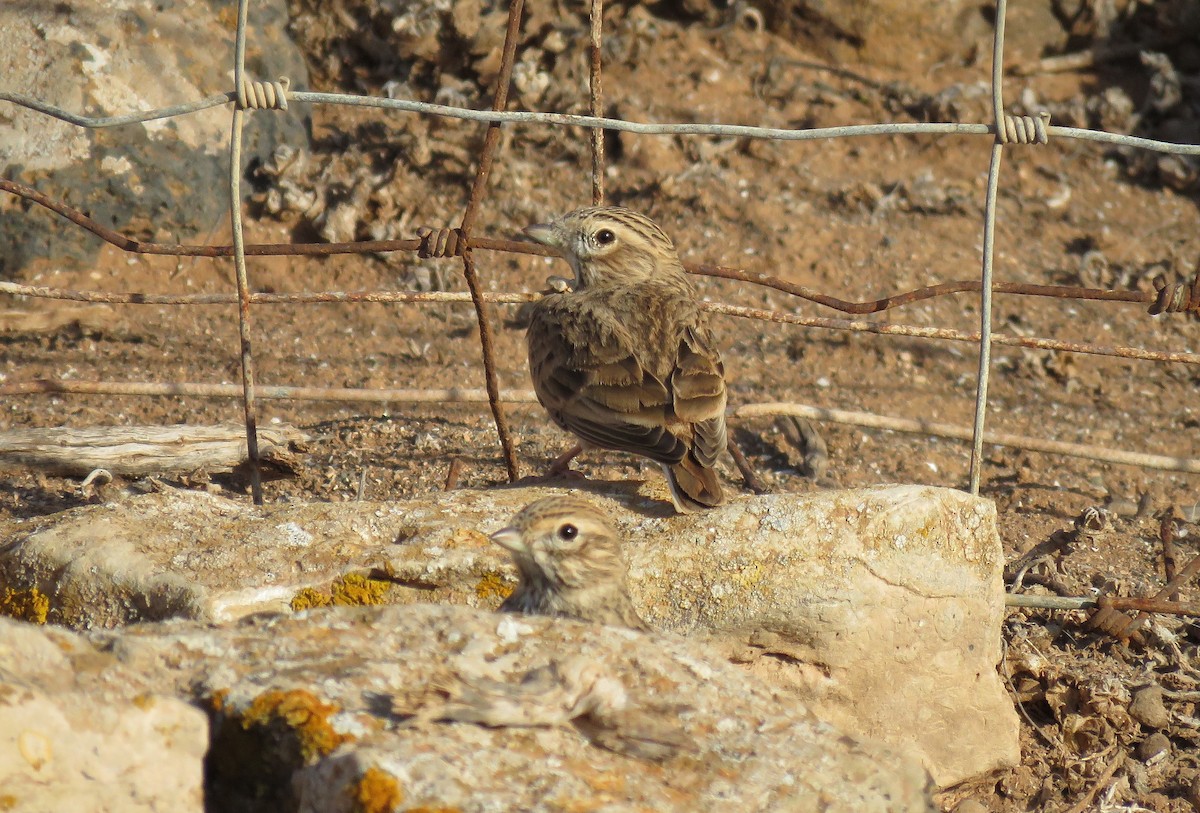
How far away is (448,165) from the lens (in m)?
8.83

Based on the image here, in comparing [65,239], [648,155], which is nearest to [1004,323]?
[648,155]

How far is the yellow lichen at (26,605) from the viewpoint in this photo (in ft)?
12.7

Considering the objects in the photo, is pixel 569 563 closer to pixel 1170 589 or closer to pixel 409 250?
pixel 409 250

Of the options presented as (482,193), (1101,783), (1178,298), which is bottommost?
(1101,783)

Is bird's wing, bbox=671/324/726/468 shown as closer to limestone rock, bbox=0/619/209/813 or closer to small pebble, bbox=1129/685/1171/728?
small pebble, bbox=1129/685/1171/728

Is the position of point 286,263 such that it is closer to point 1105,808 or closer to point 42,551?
point 42,551

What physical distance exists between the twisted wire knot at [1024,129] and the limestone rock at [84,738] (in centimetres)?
314

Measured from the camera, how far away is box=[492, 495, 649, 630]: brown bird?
3895 mm

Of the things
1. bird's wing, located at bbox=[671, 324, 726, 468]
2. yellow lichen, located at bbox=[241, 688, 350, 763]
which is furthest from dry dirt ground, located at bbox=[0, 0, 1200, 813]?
yellow lichen, located at bbox=[241, 688, 350, 763]

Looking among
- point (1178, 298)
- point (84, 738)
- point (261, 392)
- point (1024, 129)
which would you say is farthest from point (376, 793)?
point (261, 392)

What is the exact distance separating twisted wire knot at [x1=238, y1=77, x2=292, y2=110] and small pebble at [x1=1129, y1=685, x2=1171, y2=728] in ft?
11.1

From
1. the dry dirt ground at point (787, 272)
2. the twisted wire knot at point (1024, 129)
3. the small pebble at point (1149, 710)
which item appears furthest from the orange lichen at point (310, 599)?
the small pebble at point (1149, 710)

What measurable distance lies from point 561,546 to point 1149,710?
2.11 meters

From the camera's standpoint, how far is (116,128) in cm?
767
